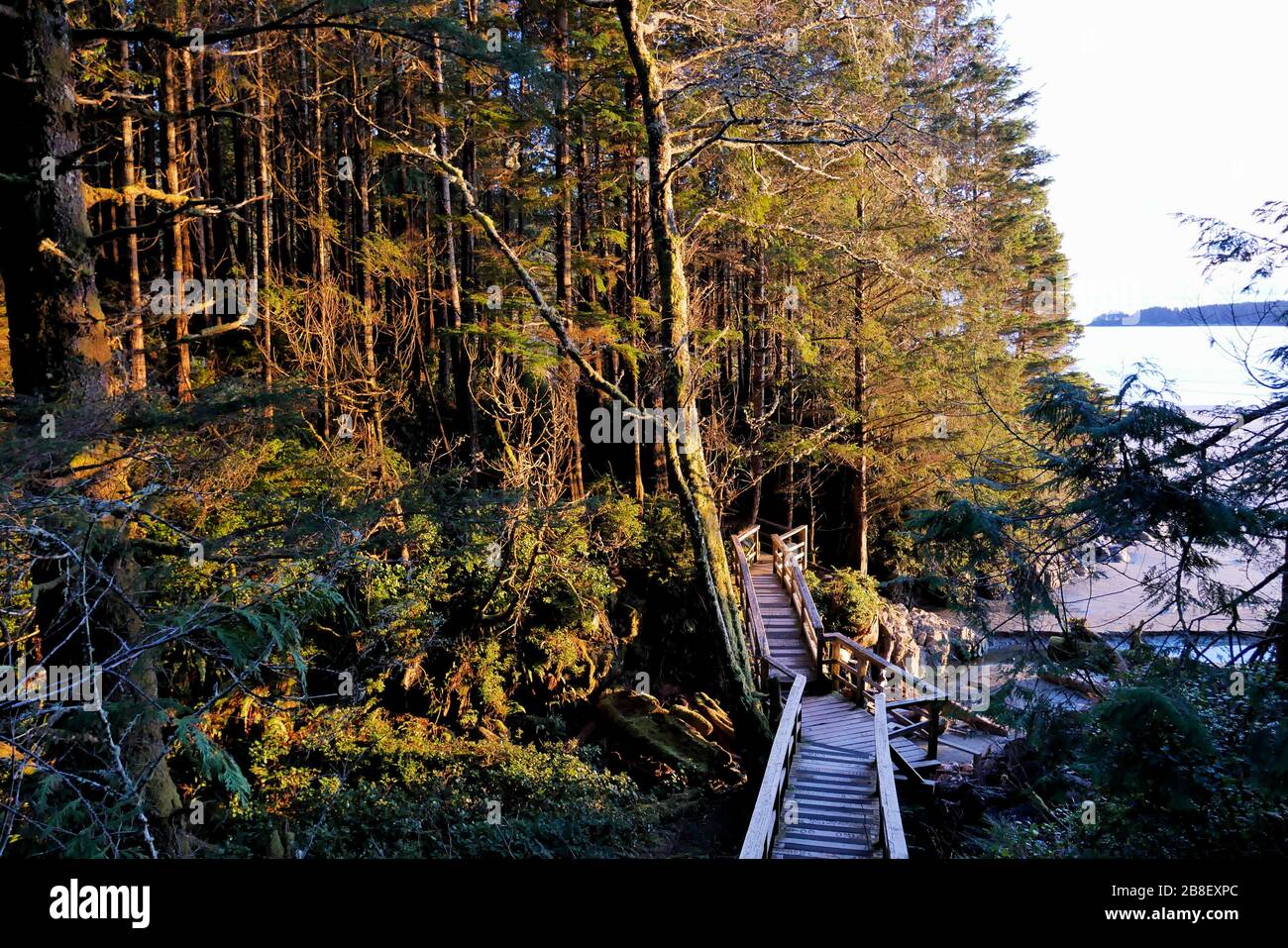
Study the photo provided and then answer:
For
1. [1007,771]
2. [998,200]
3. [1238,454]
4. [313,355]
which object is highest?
[998,200]

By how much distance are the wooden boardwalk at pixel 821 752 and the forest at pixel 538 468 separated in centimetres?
46

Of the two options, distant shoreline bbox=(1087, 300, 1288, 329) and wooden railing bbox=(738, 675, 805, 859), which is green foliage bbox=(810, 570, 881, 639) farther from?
distant shoreline bbox=(1087, 300, 1288, 329)

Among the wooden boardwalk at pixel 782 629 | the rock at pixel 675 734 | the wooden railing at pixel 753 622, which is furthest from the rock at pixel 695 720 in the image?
the wooden boardwalk at pixel 782 629

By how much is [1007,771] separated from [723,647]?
4.34 metres

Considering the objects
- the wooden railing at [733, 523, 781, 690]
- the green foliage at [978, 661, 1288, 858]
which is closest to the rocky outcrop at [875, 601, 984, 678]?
the wooden railing at [733, 523, 781, 690]

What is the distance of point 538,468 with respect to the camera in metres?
10.5

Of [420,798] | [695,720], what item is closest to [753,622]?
[695,720]

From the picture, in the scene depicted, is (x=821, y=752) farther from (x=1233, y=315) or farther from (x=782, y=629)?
(x=1233, y=315)

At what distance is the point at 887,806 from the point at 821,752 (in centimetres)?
224

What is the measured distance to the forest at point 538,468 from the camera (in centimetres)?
402

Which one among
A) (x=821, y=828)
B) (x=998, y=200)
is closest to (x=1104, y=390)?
(x=821, y=828)

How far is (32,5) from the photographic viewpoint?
4.44 meters

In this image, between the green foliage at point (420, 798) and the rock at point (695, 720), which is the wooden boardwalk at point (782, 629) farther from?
the green foliage at point (420, 798)

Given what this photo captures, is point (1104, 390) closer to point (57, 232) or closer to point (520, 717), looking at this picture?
point (57, 232)
